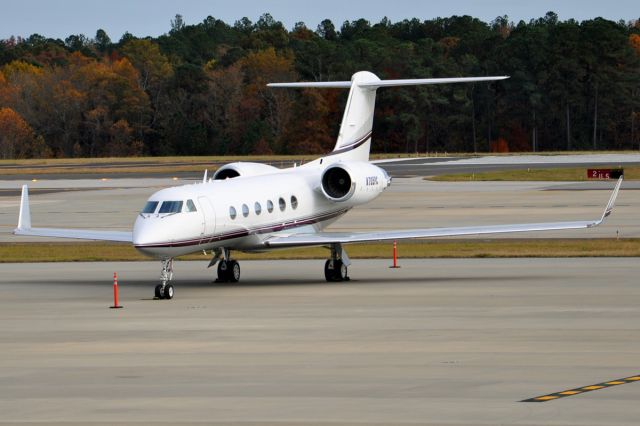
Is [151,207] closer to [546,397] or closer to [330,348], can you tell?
[330,348]

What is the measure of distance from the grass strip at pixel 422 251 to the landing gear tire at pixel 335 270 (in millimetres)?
6296

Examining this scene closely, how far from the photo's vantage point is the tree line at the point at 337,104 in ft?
467

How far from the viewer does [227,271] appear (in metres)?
30.1

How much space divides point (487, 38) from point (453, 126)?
70.0ft

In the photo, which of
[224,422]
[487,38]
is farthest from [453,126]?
[224,422]

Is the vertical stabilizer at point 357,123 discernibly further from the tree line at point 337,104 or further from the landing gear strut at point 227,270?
the tree line at point 337,104

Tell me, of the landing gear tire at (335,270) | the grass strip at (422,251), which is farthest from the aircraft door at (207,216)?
the grass strip at (422,251)

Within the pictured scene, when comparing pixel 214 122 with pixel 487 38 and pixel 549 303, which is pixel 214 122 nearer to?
pixel 487 38

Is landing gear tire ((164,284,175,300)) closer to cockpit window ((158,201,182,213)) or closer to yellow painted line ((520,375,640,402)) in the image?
cockpit window ((158,201,182,213))

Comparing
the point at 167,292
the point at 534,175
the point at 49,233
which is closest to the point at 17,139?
the point at 534,175

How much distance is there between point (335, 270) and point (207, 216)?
3.78 meters

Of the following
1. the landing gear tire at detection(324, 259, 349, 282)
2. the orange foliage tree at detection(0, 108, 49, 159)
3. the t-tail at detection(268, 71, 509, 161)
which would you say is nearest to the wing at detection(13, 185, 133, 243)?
the landing gear tire at detection(324, 259, 349, 282)

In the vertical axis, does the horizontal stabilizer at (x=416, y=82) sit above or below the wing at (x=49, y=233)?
above

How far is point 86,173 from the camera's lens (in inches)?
4023
